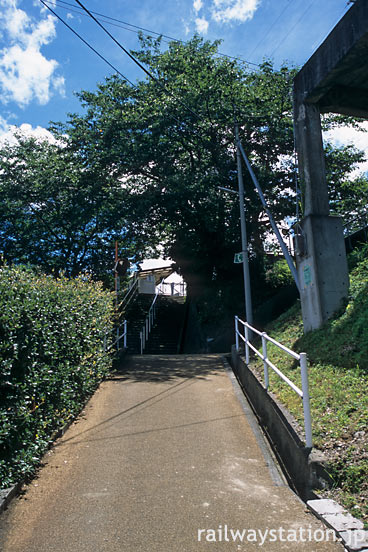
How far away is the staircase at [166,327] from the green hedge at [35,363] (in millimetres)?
12311

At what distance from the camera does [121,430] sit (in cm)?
643

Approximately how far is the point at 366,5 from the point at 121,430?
8.76 metres

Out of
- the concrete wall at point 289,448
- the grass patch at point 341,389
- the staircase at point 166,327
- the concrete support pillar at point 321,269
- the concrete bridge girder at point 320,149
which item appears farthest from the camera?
the staircase at point 166,327

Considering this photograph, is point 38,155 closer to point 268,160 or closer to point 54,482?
point 268,160

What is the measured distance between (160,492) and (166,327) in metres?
18.1

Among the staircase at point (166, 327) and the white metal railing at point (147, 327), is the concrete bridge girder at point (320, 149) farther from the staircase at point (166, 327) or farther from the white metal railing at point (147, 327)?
the staircase at point (166, 327)

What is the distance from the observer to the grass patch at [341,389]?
3752mm

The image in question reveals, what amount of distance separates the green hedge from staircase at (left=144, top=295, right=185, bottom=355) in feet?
40.4

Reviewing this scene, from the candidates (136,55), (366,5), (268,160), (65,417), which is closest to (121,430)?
(65,417)

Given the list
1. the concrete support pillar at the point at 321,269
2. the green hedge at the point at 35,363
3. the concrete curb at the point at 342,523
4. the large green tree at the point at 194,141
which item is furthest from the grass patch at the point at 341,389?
the large green tree at the point at 194,141

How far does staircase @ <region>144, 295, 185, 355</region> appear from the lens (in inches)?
790

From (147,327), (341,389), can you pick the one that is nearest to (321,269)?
(341,389)

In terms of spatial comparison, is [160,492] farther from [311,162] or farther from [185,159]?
[185,159]

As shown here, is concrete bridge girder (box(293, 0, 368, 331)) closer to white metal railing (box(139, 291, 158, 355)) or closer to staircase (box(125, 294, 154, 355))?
white metal railing (box(139, 291, 158, 355))
